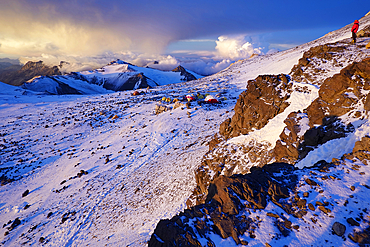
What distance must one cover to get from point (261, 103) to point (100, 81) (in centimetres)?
18244

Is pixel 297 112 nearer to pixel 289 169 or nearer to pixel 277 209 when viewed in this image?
pixel 289 169

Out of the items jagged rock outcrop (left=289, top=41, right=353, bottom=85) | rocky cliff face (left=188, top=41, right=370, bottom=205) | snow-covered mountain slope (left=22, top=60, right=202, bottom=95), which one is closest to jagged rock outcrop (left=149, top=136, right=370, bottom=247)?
rocky cliff face (left=188, top=41, right=370, bottom=205)

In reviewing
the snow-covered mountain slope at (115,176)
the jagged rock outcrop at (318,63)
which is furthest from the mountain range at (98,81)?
the jagged rock outcrop at (318,63)

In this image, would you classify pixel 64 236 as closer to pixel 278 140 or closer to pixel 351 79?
pixel 278 140

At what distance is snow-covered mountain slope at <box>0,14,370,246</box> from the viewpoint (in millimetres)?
10945

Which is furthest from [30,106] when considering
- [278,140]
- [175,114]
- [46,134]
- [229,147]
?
[278,140]

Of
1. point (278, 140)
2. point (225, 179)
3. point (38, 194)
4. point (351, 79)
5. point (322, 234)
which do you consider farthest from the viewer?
point (38, 194)

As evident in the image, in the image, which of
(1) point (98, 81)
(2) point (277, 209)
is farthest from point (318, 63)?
(1) point (98, 81)

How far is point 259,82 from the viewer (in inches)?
536

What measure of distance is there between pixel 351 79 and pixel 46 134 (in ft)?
145

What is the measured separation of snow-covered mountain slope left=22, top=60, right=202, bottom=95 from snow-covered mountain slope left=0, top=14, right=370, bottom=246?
10050cm

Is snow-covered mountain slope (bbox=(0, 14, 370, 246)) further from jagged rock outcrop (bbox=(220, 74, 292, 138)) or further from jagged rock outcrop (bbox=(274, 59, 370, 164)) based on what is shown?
jagged rock outcrop (bbox=(274, 59, 370, 164))

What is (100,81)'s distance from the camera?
164 m

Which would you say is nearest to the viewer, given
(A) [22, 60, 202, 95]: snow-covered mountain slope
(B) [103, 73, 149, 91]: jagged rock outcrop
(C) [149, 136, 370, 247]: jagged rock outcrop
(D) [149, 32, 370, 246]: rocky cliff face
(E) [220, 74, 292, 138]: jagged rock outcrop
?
(C) [149, 136, 370, 247]: jagged rock outcrop
